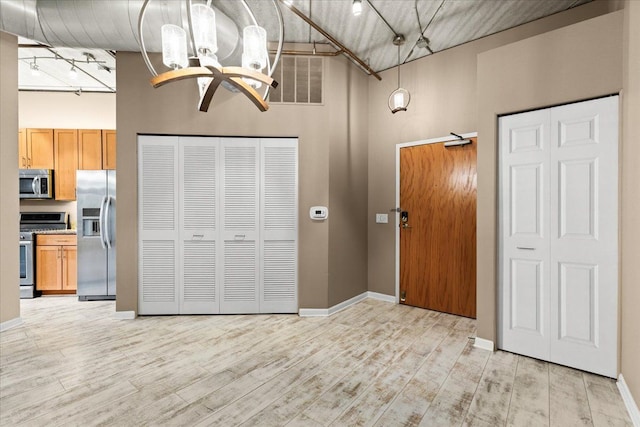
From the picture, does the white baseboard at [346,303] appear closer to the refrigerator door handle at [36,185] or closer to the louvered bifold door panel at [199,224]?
the louvered bifold door panel at [199,224]

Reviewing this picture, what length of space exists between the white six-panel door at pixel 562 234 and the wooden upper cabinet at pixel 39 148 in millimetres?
6449

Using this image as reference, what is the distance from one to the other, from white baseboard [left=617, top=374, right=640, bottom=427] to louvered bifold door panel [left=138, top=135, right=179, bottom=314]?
412 centimetres

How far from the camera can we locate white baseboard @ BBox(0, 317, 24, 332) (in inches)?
126

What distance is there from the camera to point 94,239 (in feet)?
14.2

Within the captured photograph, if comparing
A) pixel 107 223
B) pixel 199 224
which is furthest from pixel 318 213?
pixel 107 223

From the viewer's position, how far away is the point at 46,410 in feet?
6.27

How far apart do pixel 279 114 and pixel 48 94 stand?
15.4 ft

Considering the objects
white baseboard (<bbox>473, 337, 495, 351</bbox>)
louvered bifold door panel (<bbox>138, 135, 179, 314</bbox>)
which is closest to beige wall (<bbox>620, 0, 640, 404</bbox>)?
white baseboard (<bbox>473, 337, 495, 351</bbox>)

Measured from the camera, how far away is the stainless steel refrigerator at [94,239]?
4293mm

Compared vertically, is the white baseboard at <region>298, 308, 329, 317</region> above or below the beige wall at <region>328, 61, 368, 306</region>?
below

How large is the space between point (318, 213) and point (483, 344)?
2.19 m

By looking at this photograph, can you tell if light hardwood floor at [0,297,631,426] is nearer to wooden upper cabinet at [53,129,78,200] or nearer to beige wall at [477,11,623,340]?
beige wall at [477,11,623,340]

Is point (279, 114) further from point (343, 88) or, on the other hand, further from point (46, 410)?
point (46, 410)

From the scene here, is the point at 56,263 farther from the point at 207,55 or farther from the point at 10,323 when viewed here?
the point at 207,55
